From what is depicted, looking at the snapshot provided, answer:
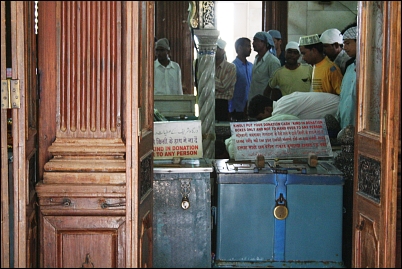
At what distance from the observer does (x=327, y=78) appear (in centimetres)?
647

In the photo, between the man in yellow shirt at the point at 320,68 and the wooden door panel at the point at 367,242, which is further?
the man in yellow shirt at the point at 320,68

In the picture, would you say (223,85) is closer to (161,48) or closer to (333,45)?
(161,48)

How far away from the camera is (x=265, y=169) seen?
4.59 meters

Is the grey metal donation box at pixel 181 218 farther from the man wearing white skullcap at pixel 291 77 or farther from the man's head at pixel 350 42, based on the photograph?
the man wearing white skullcap at pixel 291 77

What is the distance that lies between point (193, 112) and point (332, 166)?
3.03 m

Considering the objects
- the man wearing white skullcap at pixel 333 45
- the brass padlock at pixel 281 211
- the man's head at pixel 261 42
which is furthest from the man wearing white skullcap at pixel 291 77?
the brass padlock at pixel 281 211

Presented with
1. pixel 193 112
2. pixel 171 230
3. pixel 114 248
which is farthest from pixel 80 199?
pixel 193 112

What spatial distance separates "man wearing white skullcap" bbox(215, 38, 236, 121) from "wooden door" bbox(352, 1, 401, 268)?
5.46 metres

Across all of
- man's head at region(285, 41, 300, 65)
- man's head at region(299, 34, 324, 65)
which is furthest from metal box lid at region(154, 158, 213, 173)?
man's head at region(285, 41, 300, 65)

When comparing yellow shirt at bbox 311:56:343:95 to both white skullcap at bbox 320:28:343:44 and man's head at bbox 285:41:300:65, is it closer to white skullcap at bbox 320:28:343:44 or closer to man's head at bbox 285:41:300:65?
white skullcap at bbox 320:28:343:44

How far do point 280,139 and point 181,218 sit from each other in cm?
109

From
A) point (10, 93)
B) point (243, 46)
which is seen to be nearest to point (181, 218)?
point (10, 93)

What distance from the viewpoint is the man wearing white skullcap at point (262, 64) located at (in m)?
8.56

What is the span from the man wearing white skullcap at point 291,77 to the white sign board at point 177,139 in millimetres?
3250
